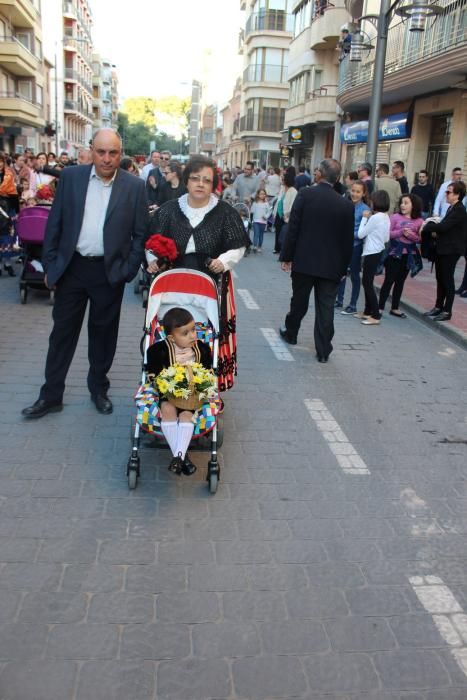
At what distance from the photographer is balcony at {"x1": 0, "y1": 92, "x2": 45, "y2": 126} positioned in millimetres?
41156

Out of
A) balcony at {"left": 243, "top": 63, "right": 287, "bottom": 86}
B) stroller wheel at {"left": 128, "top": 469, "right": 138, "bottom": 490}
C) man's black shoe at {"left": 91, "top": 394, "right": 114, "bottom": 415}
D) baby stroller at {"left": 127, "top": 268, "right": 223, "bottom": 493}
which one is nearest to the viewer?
stroller wheel at {"left": 128, "top": 469, "right": 138, "bottom": 490}

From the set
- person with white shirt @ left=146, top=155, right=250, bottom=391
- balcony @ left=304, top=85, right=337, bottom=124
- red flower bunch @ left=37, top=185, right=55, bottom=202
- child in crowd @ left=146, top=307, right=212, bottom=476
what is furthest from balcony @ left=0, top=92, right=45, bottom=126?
child in crowd @ left=146, top=307, right=212, bottom=476

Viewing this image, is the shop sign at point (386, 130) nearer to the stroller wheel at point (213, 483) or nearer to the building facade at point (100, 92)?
the stroller wheel at point (213, 483)

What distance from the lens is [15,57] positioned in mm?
38906

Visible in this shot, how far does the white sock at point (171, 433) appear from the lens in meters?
4.12

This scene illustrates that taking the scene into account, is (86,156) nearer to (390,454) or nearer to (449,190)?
(449,190)

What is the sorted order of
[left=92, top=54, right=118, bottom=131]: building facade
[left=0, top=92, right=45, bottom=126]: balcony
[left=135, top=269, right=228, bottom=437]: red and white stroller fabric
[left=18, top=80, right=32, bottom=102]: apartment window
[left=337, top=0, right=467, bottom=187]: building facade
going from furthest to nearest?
[left=92, top=54, right=118, bottom=131]: building facade
[left=18, top=80, right=32, bottom=102]: apartment window
[left=0, top=92, right=45, bottom=126]: balcony
[left=337, top=0, right=467, bottom=187]: building facade
[left=135, top=269, right=228, bottom=437]: red and white stroller fabric

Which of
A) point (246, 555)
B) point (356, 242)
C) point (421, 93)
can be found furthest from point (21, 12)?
point (246, 555)

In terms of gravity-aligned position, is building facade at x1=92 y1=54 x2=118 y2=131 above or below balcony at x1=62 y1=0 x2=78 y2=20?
below

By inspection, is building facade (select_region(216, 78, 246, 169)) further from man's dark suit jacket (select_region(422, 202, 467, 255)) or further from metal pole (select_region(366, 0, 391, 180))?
man's dark suit jacket (select_region(422, 202, 467, 255))

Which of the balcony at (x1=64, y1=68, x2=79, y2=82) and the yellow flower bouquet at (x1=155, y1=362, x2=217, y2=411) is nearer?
the yellow flower bouquet at (x1=155, y1=362, x2=217, y2=411)

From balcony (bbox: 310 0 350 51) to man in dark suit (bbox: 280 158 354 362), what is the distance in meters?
24.2

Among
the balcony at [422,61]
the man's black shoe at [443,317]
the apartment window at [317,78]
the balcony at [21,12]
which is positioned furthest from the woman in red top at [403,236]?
the balcony at [21,12]

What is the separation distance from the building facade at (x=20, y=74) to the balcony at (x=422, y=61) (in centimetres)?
2068
